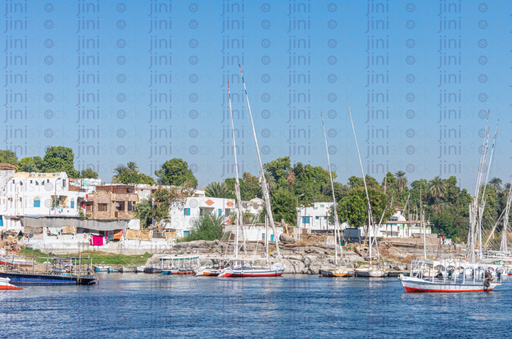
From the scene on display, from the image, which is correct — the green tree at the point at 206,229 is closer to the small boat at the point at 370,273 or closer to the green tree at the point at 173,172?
the small boat at the point at 370,273

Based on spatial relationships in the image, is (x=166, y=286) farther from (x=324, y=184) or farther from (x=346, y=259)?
(x=324, y=184)

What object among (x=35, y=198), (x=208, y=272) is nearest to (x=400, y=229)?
(x=208, y=272)

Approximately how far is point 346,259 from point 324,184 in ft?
286

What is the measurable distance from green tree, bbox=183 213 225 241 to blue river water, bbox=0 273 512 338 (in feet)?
86.3

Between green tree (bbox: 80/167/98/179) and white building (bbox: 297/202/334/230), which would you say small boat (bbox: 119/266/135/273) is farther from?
green tree (bbox: 80/167/98/179)

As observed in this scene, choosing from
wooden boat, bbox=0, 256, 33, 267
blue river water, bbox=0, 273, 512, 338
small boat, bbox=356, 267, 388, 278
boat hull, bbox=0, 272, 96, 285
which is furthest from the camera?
small boat, bbox=356, 267, 388, 278

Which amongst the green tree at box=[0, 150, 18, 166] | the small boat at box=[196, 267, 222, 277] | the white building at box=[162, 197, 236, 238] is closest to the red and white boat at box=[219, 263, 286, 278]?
the small boat at box=[196, 267, 222, 277]

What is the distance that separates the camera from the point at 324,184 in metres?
182

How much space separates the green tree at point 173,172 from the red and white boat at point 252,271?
3641 inches

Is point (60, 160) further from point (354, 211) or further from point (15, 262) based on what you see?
point (15, 262)

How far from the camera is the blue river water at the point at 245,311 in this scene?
136ft

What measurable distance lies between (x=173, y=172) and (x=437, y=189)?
2983 inches

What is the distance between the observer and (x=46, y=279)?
216ft

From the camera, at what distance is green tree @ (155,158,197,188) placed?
573ft
